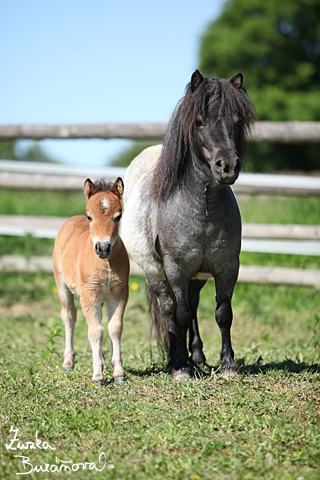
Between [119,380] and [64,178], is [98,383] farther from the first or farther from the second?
[64,178]

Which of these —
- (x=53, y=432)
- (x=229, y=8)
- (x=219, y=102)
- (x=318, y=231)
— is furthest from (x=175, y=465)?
(x=229, y=8)

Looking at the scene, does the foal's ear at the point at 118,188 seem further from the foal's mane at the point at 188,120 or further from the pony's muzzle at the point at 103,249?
the pony's muzzle at the point at 103,249

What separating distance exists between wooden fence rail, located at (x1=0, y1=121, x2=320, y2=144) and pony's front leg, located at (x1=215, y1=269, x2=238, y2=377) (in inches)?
137

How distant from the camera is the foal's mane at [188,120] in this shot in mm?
3385

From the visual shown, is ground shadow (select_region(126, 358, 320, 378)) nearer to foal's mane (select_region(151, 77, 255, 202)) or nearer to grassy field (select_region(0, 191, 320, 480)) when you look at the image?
grassy field (select_region(0, 191, 320, 480))

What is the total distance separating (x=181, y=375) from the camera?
3.79 meters

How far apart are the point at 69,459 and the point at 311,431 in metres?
1.44

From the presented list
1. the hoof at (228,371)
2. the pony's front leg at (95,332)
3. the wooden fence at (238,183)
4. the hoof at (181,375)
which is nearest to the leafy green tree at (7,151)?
the wooden fence at (238,183)

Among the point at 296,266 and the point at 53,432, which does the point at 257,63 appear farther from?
the point at 53,432

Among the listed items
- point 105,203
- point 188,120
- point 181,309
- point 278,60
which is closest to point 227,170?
point 188,120

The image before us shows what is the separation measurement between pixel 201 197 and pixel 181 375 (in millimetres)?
1430

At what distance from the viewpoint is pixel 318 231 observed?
720cm

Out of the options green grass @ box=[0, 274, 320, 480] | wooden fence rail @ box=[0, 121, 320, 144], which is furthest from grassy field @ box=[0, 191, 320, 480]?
wooden fence rail @ box=[0, 121, 320, 144]

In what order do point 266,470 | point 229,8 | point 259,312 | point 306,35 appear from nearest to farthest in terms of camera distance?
point 266,470, point 259,312, point 306,35, point 229,8
